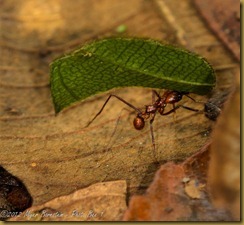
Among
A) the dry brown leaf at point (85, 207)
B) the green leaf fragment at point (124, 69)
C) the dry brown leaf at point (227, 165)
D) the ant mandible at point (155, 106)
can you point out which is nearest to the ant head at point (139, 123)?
the ant mandible at point (155, 106)

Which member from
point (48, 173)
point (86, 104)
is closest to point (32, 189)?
point (48, 173)

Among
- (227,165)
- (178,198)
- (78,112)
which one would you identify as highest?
(227,165)

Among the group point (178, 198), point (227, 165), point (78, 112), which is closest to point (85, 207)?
point (178, 198)

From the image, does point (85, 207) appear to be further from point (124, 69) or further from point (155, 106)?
point (155, 106)

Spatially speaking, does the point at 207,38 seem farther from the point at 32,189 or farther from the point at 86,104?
the point at 32,189

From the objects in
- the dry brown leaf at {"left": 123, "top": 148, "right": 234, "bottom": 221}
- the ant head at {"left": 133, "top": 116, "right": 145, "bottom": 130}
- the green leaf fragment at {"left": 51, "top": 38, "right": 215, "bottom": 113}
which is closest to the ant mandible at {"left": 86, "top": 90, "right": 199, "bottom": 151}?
the ant head at {"left": 133, "top": 116, "right": 145, "bottom": 130}

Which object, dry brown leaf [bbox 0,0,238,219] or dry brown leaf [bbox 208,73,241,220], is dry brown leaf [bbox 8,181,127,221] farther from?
dry brown leaf [bbox 208,73,241,220]

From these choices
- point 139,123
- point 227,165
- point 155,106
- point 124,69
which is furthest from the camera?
point 155,106
